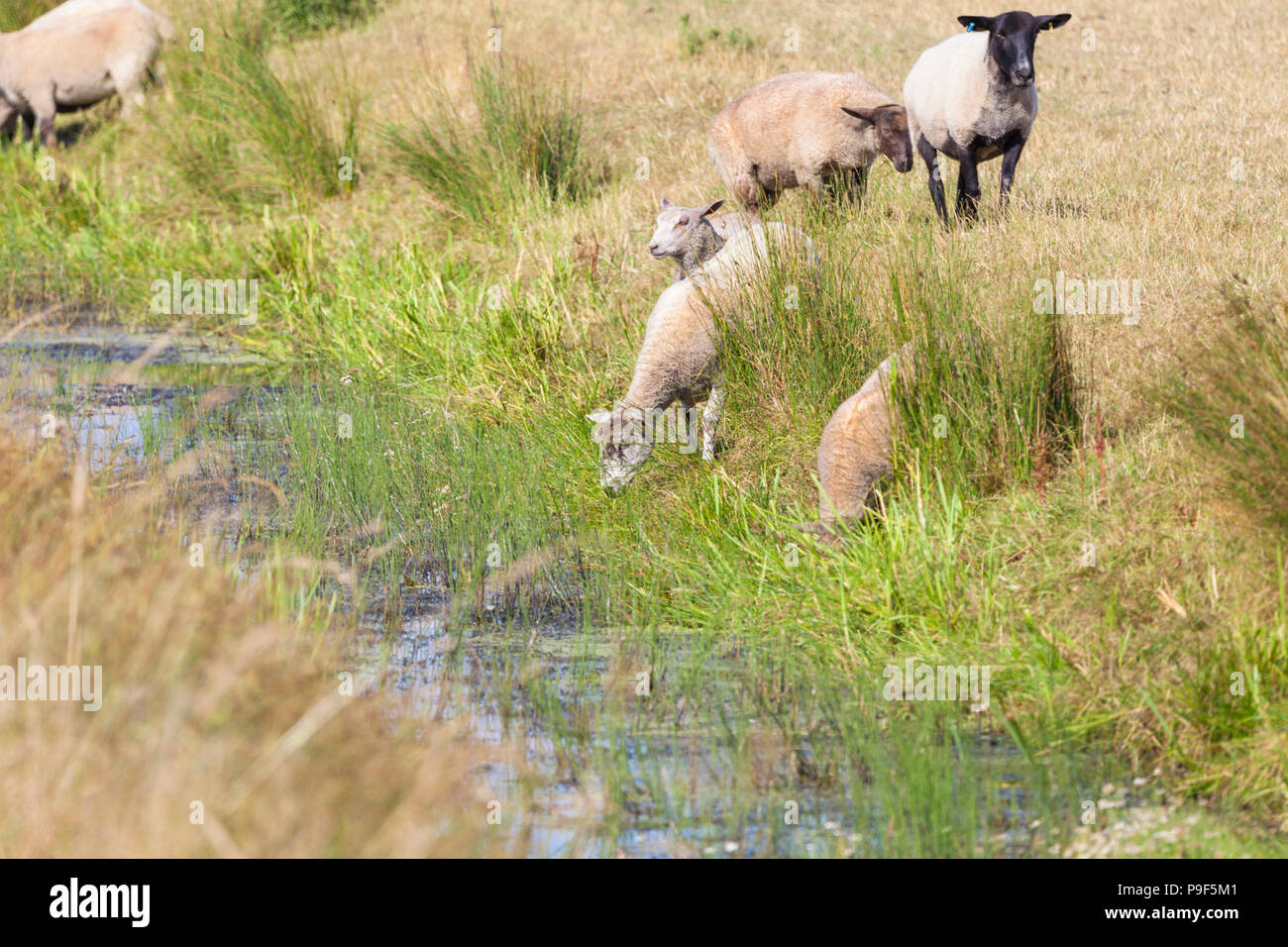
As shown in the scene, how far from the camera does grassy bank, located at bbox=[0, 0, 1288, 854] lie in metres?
4.21

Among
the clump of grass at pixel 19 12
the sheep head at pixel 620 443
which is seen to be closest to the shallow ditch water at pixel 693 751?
the sheep head at pixel 620 443

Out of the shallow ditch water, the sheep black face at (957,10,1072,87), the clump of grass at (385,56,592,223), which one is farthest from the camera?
the clump of grass at (385,56,592,223)

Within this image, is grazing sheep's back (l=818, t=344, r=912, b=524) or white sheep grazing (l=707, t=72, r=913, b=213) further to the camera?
white sheep grazing (l=707, t=72, r=913, b=213)

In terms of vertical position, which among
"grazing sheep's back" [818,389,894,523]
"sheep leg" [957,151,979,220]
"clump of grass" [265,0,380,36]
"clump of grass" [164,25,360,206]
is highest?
"clump of grass" [265,0,380,36]

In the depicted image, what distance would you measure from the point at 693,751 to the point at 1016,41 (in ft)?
15.4

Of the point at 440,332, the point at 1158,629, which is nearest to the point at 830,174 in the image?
the point at 440,332

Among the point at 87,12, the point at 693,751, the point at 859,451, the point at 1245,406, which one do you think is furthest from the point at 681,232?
the point at 87,12

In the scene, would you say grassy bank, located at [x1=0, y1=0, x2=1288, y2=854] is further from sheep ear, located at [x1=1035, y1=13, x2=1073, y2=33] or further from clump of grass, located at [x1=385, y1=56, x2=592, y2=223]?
sheep ear, located at [x1=1035, y1=13, x2=1073, y2=33]

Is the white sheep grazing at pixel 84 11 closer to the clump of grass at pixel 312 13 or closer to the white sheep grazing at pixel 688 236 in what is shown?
the clump of grass at pixel 312 13

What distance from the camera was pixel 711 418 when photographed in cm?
614

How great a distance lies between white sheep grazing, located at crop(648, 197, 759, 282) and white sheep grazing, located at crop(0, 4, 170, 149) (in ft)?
29.1

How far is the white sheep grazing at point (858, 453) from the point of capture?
205 inches

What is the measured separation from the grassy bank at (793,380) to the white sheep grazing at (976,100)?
35 centimetres

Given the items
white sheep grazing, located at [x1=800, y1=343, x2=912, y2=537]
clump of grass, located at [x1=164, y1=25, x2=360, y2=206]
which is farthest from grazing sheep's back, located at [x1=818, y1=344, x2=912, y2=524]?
clump of grass, located at [x1=164, y1=25, x2=360, y2=206]
